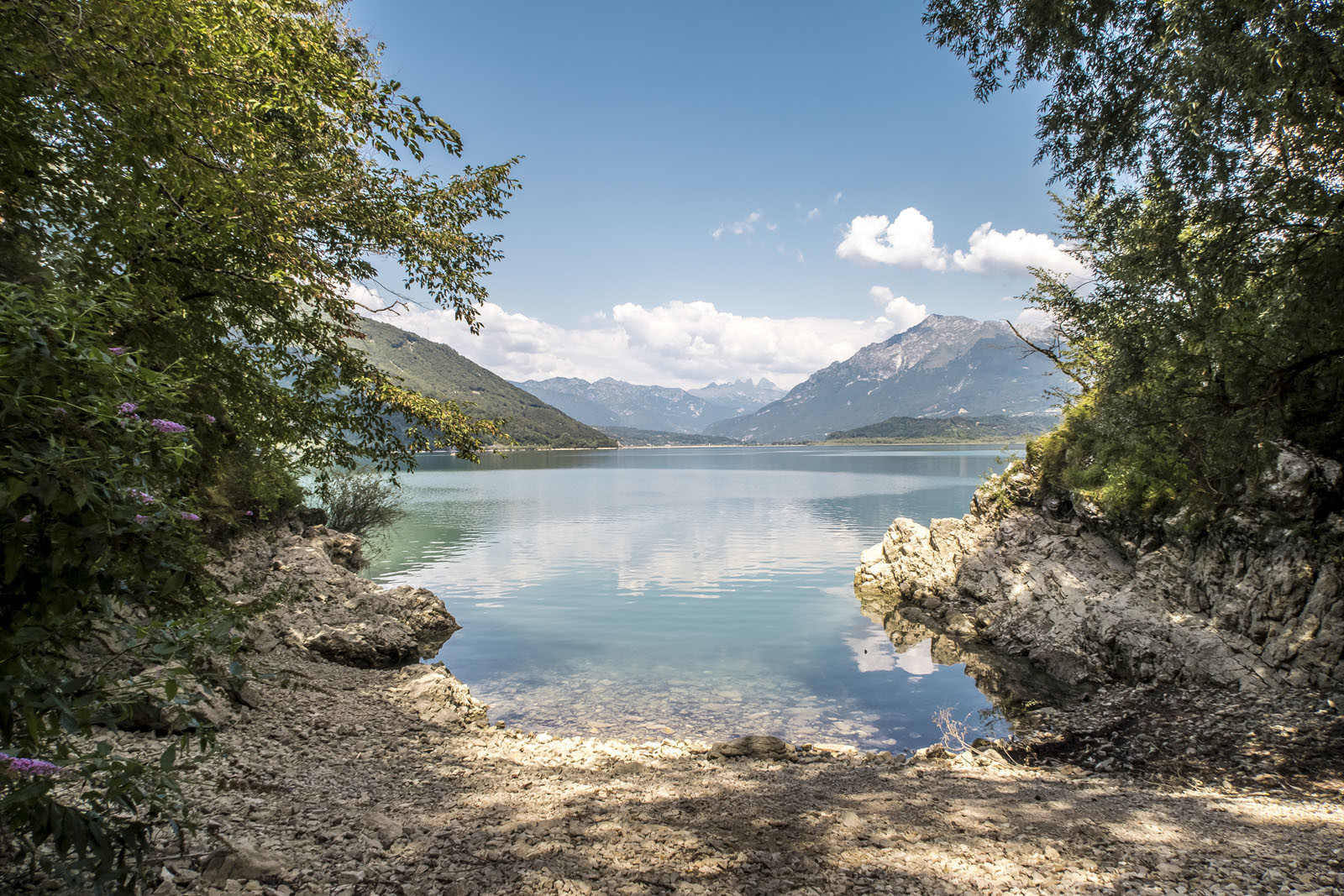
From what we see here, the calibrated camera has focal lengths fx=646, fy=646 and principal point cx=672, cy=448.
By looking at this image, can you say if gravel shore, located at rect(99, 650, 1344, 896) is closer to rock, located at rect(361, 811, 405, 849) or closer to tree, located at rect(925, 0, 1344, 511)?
rock, located at rect(361, 811, 405, 849)

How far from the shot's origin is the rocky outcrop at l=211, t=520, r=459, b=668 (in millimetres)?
15359

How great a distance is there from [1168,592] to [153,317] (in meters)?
22.2

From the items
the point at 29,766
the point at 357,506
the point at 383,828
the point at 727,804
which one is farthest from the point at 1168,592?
the point at 357,506

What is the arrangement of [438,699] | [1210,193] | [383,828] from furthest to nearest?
[438,699], [1210,193], [383,828]

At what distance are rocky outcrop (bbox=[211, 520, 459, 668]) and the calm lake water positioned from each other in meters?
1.75

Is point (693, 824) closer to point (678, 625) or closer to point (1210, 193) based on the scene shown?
point (1210, 193)

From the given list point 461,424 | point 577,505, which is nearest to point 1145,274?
point 461,424

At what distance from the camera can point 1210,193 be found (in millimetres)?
10391

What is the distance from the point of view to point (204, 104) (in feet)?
21.0

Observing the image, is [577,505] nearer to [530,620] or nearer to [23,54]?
[530,620]

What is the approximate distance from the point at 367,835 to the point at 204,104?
720cm

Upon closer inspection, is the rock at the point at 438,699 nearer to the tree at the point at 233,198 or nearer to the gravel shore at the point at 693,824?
the gravel shore at the point at 693,824

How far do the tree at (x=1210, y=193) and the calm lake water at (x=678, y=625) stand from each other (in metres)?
8.99

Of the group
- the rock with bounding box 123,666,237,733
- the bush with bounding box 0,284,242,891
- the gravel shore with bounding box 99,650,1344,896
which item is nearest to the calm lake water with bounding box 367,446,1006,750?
the gravel shore with bounding box 99,650,1344,896
